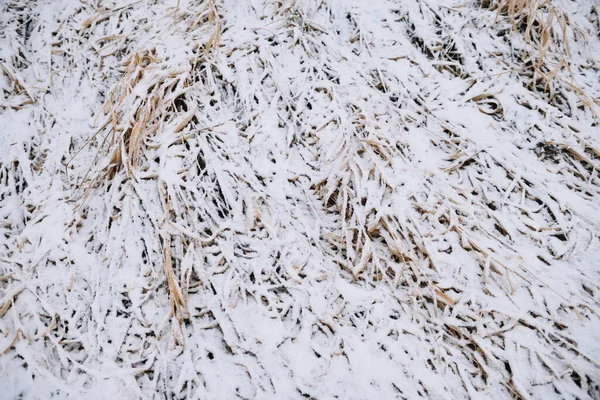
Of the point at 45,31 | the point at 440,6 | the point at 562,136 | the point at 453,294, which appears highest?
the point at 440,6

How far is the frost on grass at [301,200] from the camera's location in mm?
1164

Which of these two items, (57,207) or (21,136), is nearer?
(57,207)

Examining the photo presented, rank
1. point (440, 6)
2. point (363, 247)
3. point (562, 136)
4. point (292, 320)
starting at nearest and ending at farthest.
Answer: point (292, 320) < point (363, 247) < point (562, 136) < point (440, 6)

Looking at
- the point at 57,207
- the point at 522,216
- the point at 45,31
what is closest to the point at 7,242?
the point at 57,207

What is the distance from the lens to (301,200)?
4.84ft

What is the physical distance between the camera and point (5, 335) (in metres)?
1.20

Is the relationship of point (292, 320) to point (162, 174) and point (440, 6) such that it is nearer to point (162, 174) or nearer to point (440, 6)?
point (162, 174)

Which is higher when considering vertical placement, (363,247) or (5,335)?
(363,247)

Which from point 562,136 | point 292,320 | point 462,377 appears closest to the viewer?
point 462,377

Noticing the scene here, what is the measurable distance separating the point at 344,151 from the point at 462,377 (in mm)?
883

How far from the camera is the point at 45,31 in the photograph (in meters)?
2.00

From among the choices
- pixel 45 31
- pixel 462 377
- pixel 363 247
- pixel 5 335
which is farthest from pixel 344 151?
pixel 45 31

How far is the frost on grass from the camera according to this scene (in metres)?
1.16

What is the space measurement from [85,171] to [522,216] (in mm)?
1768
